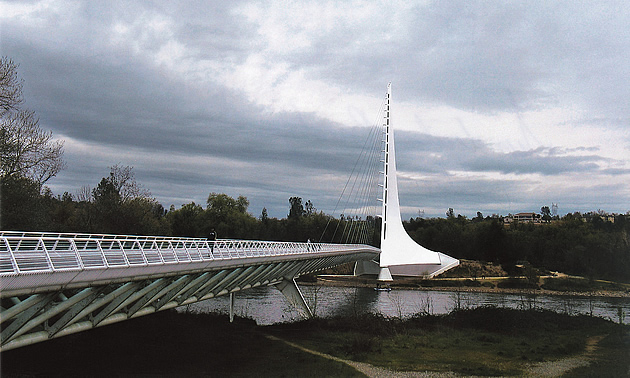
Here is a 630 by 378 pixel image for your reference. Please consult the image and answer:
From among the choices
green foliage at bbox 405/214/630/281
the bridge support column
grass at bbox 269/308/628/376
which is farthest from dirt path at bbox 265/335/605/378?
green foliage at bbox 405/214/630/281

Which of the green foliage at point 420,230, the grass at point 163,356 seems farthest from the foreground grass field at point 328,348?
the green foliage at point 420,230

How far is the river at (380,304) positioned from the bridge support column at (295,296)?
25.2 inches

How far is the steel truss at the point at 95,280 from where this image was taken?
1091 cm

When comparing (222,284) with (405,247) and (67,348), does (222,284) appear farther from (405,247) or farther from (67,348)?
(405,247)

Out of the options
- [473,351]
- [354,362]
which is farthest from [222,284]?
[473,351]

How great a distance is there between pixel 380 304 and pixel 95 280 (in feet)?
124

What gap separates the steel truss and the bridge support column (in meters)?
9.92

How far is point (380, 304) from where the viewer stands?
47594mm

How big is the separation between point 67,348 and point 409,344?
15922mm

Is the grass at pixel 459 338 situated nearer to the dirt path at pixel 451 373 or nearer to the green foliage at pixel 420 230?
the dirt path at pixel 451 373

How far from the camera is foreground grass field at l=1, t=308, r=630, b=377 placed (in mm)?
19078

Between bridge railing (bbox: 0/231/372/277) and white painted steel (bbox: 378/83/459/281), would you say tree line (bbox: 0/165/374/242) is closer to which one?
bridge railing (bbox: 0/231/372/277)

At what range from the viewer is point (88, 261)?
13.3 m

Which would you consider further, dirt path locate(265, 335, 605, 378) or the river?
the river
